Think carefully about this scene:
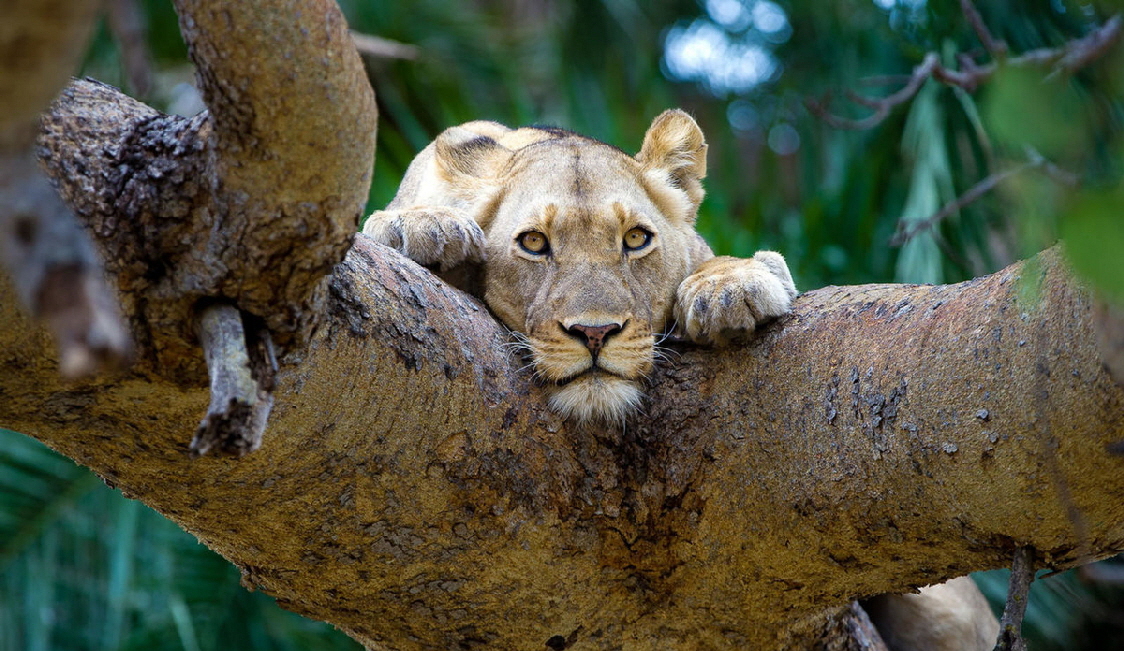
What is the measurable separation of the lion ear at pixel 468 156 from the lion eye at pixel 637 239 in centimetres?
62

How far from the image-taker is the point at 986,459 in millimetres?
2189

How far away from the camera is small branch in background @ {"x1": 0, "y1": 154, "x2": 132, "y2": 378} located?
75 cm

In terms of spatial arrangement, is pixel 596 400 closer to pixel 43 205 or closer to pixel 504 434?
pixel 504 434

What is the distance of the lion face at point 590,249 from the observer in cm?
287

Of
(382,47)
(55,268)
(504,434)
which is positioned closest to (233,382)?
(55,268)

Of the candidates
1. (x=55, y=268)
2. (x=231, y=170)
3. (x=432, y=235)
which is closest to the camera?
(x=55, y=268)

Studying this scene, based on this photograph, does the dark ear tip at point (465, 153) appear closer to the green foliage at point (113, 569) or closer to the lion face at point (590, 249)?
the lion face at point (590, 249)

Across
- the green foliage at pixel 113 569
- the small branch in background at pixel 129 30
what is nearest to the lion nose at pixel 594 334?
A: the small branch in background at pixel 129 30

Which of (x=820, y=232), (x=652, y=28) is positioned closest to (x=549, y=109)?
(x=652, y=28)

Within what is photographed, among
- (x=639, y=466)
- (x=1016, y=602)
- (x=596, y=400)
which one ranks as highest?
(x=596, y=400)

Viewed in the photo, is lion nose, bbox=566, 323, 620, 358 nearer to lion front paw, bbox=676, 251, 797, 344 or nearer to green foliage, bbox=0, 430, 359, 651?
lion front paw, bbox=676, 251, 797, 344

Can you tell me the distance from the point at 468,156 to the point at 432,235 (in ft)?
2.47

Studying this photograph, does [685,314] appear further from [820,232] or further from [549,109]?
[549,109]

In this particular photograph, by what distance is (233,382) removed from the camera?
1.64m
